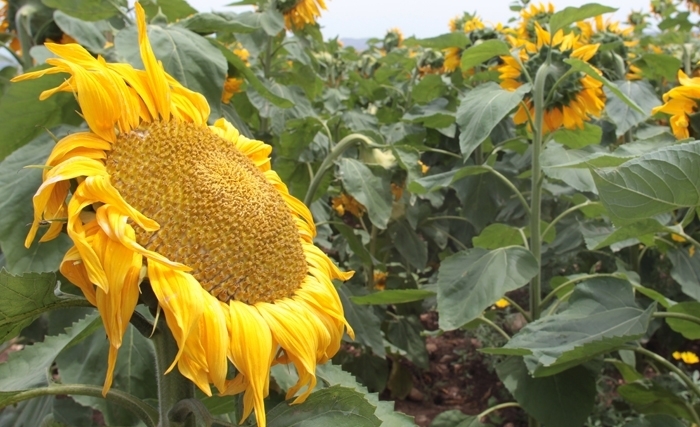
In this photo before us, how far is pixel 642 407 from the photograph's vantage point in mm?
1832

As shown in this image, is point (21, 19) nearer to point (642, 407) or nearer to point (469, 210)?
point (469, 210)

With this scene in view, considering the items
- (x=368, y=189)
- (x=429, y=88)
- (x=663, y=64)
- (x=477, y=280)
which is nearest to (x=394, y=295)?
(x=477, y=280)

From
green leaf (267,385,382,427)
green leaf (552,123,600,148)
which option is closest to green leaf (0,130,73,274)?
green leaf (267,385,382,427)

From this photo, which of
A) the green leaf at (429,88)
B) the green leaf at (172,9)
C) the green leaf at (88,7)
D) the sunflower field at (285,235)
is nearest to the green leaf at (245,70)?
the sunflower field at (285,235)

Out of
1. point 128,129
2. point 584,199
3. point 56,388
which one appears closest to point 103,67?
point 128,129

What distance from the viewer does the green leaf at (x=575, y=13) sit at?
1.82 metres

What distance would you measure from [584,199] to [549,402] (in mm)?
829

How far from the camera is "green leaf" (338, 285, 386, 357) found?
6.73 ft

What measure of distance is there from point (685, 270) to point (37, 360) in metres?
1.80

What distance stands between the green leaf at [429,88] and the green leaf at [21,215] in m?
2.08

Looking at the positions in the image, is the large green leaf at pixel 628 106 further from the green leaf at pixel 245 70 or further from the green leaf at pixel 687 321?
the green leaf at pixel 245 70

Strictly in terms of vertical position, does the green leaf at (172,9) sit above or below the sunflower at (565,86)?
above

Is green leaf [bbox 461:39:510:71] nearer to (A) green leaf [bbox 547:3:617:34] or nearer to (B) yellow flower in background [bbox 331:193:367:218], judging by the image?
(A) green leaf [bbox 547:3:617:34]

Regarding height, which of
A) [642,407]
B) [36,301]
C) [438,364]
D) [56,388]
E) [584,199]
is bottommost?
[438,364]
